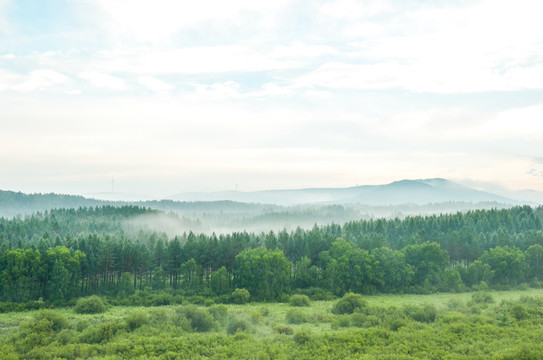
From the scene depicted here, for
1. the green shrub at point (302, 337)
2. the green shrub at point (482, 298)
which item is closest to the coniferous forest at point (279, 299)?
the green shrub at point (302, 337)

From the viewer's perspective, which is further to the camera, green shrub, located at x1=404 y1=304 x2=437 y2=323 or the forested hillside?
the forested hillside

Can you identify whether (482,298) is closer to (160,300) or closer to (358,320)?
(358,320)

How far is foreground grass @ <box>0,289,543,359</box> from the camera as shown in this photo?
4231cm

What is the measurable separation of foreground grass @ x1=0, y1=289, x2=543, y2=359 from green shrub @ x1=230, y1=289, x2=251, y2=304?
20.9m

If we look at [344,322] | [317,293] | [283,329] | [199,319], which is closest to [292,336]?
[283,329]

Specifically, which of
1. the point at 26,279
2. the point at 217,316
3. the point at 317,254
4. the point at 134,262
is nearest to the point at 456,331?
the point at 217,316

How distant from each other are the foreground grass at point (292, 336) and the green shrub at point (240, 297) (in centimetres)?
→ 2092

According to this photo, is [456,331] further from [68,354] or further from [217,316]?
[68,354]

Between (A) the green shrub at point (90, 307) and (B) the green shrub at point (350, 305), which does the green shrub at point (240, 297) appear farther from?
(A) the green shrub at point (90, 307)

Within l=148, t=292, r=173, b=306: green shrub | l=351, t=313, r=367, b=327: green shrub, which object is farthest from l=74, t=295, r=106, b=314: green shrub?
l=351, t=313, r=367, b=327: green shrub

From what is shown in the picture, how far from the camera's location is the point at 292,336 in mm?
49281

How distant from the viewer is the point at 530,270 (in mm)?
101562

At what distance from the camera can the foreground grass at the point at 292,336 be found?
4231cm

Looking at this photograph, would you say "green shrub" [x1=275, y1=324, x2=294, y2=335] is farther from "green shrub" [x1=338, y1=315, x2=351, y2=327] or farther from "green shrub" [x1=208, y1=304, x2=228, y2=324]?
"green shrub" [x1=208, y1=304, x2=228, y2=324]
